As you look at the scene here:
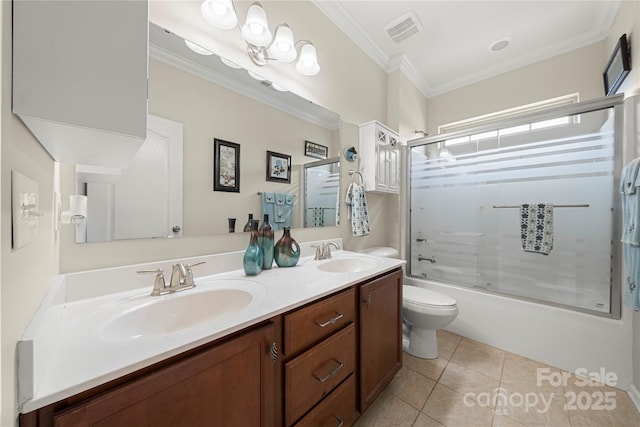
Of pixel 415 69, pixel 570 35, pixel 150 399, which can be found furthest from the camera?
pixel 415 69

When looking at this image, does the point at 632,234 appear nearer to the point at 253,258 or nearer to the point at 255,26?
the point at 253,258

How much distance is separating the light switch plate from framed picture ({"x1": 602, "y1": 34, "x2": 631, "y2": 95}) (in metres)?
2.92

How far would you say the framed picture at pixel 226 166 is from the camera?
1.15 metres

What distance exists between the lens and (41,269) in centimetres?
59

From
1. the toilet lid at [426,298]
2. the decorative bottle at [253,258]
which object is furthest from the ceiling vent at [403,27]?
the toilet lid at [426,298]

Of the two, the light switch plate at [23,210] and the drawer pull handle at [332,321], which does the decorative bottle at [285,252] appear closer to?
the drawer pull handle at [332,321]

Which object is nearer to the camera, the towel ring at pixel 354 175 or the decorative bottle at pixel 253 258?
the decorative bottle at pixel 253 258

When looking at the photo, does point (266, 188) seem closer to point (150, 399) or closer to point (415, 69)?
point (150, 399)

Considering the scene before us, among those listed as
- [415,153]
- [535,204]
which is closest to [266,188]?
[415,153]

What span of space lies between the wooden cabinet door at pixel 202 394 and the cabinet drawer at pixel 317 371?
78mm

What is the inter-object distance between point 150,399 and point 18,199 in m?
0.48

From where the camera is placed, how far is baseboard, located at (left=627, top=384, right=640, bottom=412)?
4.38 ft

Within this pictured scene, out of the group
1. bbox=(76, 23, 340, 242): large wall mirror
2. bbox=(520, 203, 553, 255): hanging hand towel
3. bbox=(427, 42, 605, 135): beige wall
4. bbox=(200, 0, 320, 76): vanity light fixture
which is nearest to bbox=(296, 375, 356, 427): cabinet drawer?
bbox=(76, 23, 340, 242): large wall mirror

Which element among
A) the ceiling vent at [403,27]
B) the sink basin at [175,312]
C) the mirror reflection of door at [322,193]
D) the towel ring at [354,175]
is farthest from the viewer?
the towel ring at [354,175]
